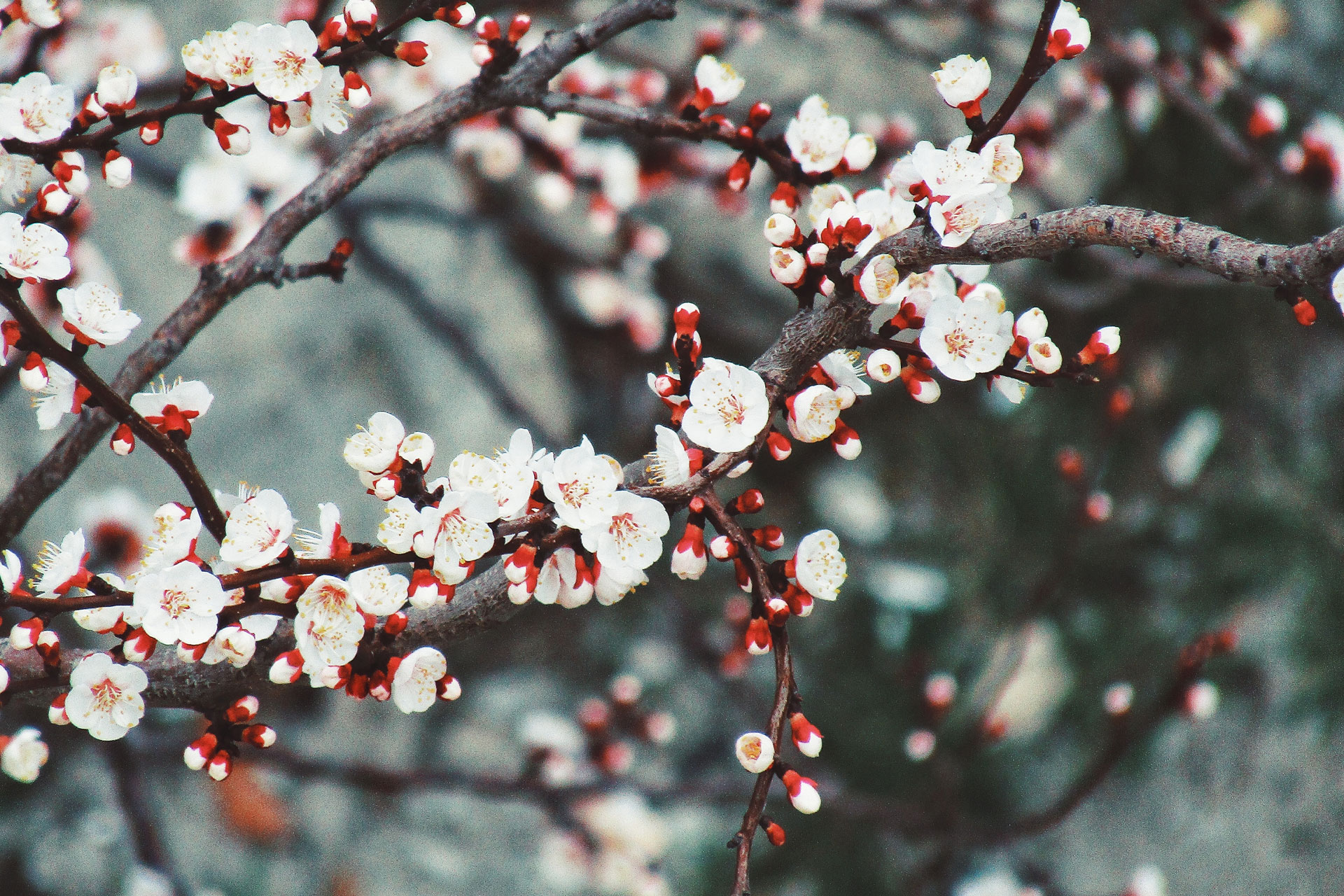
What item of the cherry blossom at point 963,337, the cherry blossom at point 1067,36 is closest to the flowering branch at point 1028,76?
the cherry blossom at point 1067,36

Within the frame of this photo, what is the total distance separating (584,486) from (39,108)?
2.18 feet

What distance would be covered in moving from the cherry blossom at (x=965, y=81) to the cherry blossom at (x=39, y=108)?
0.84m

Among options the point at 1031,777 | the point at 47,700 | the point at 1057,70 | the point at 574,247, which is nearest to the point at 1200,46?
the point at 1057,70

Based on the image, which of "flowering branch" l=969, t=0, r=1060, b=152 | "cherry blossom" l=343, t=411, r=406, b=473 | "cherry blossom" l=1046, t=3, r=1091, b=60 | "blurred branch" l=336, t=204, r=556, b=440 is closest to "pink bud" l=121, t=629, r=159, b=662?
"cherry blossom" l=343, t=411, r=406, b=473

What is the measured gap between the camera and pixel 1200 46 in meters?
2.49

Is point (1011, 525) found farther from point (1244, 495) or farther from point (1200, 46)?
point (1200, 46)

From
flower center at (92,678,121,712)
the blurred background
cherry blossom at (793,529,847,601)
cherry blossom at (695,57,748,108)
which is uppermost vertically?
cherry blossom at (695,57,748,108)

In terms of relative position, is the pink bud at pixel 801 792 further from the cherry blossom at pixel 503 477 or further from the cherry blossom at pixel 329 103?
the cherry blossom at pixel 329 103

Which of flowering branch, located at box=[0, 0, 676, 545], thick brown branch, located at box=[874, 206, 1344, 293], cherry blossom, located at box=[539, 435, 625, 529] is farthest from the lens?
flowering branch, located at box=[0, 0, 676, 545]

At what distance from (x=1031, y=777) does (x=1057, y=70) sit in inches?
78.8

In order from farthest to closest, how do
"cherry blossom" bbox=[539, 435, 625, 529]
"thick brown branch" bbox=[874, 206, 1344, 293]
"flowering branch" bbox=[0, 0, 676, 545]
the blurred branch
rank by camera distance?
the blurred branch < "flowering branch" bbox=[0, 0, 676, 545] < "cherry blossom" bbox=[539, 435, 625, 529] < "thick brown branch" bbox=[874, 206, 1344, 293]

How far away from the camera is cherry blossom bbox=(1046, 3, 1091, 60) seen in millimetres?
869

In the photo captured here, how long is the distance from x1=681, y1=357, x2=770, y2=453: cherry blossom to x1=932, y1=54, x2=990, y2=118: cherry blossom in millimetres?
335

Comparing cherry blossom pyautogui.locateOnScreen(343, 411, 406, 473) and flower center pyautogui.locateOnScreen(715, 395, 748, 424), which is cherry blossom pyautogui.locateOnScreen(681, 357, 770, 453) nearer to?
flower center pyautogui.locateOnScreen(715, 395, 748, 424)
